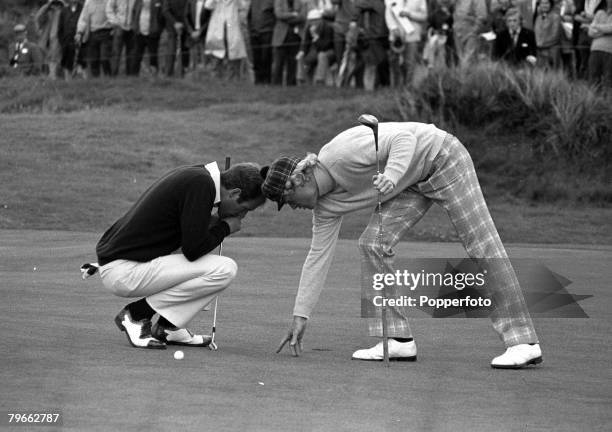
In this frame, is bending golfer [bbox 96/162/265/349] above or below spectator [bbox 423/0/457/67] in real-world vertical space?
above

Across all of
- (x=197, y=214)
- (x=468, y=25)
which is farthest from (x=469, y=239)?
(x=468, y=25)

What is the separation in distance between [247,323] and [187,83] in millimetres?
21050

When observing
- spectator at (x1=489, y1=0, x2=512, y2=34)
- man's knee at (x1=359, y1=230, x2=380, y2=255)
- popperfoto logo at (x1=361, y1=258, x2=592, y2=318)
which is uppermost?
man's knee at (x1=359, y1=230, x2=380, y2=255)

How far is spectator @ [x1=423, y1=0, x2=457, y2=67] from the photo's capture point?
27906mm

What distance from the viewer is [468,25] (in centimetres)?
2755

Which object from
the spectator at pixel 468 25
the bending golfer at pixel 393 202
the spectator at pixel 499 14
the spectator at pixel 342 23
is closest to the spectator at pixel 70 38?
the spectator at pixel 342 23

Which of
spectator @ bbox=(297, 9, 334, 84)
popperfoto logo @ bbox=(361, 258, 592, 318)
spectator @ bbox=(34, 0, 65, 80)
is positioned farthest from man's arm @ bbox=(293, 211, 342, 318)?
spectator @ bbox=(34, 0, 65, 80)

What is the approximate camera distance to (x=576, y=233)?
2241cm

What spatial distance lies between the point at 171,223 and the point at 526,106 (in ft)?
58.2

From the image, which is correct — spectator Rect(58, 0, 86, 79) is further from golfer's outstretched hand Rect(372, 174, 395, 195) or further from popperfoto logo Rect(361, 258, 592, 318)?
golfer's outstretched hand Rect(372, 174, 395, 195)

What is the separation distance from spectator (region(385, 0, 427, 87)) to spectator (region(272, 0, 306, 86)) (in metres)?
2.33

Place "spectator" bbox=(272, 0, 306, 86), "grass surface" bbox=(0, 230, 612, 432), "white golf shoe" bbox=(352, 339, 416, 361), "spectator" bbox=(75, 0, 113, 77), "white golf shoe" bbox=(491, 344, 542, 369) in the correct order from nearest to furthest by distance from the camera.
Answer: "grass surface" bbox=(0, 230, 612, 432) → "white golf shoe" bbox=(491, 344, 542, 369) → "white golf shoe" bbox=(352, 339, 416, 361) → "spectator" bbox=(272, 0, 306, 86) → "spectator" bbox=(75, 0, 113, 77)

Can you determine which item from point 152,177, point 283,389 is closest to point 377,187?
point 283,389

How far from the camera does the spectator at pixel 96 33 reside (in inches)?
1266
